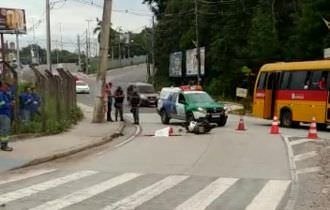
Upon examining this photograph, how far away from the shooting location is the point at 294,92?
103 ft

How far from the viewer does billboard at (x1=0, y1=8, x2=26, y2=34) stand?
26672 millimetres

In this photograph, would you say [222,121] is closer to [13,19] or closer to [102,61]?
[102,61]

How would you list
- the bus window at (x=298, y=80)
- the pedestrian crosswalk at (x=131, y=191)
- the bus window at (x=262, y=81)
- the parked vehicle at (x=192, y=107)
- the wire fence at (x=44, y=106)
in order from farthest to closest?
the bus window at (x=262, y=81) → the bus window at (x=298, y=80) → the parked vehicle at (x=192, y=107) → the wire fence at (x=44, y=106) → the pedestrian crosswalk at (x=131, y=191)

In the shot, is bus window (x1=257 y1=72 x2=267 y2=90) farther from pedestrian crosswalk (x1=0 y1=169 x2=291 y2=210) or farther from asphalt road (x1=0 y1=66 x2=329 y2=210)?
pedestrian crosswalk (x1=0 y1=169 x2=291 y2=210)

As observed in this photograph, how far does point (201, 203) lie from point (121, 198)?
4.36ft

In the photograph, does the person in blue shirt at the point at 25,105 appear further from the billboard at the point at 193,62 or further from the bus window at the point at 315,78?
the billboard at the point at 193,62

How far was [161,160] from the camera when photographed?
1741cm

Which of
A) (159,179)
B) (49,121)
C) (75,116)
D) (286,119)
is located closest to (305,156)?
(159,179)

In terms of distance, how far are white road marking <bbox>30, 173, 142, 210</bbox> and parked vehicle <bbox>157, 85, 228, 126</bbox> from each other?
15.8 m

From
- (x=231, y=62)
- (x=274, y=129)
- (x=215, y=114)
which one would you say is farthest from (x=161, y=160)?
(x=231, y=62)

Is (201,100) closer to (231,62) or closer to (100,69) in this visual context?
(100,69)

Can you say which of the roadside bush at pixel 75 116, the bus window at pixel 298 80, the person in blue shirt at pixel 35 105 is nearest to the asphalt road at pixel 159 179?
the person in blue shirt at pixel 35 105

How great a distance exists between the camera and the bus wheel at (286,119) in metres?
31.8

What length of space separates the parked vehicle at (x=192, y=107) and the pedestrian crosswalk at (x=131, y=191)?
1582 cm
